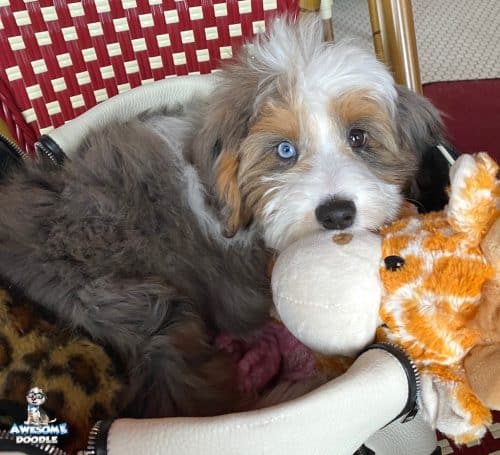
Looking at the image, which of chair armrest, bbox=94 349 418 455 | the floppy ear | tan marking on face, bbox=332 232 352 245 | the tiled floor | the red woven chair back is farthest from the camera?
the tiled floor

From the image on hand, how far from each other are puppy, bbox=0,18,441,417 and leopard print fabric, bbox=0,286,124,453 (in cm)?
4

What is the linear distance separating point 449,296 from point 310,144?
0.42 meters

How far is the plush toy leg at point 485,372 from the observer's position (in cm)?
78

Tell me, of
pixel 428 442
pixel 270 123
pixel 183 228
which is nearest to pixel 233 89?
pixel 270 123

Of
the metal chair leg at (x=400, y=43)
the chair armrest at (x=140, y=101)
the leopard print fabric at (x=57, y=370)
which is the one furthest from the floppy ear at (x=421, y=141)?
the leopard print fabric at (x=57, y=370)

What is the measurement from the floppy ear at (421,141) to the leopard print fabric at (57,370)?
70 centimetres

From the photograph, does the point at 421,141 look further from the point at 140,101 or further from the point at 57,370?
A: the point at 57,370

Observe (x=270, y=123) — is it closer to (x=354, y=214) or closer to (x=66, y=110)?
(x=354, y=214)

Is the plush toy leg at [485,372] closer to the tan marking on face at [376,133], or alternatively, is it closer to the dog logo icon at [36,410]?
the tan marking on face at [376,133]

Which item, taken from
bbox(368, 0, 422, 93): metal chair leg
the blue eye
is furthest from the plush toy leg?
bbox(368, 0, 422, 93): metal chair leg

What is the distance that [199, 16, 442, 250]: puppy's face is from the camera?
1045mm

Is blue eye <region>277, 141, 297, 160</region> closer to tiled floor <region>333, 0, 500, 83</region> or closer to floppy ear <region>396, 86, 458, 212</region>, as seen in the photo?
floppy ear <region>396, 86, 458, 212</region>

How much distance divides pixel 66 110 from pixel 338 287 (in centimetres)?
112

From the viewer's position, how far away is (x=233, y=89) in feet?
4.02
